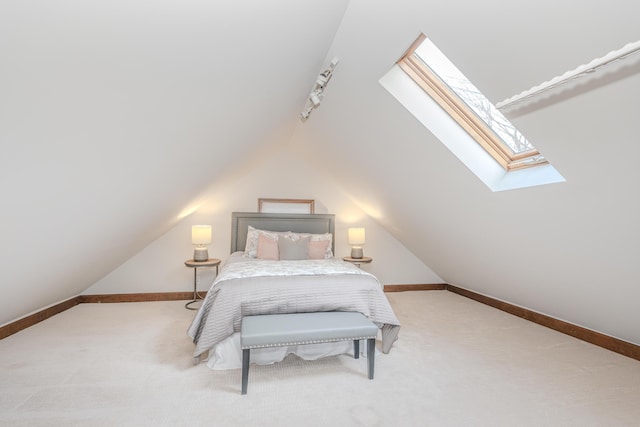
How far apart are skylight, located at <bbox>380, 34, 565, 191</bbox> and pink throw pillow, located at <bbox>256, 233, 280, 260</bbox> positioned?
235 cm

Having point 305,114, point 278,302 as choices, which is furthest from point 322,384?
point 305,114

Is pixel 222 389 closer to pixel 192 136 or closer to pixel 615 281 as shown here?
pixel 192 136

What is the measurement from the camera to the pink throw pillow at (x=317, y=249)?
12.9 feet

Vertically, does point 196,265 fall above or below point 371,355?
above

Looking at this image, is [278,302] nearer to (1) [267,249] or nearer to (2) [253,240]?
(1) [267,249]

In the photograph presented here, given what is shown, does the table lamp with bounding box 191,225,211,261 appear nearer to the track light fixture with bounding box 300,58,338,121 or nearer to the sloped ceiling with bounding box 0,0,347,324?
the sloped ceiling with bounding box 0,0,347,324

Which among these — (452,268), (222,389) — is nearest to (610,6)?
(222,389)

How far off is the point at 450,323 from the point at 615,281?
150 centimetres

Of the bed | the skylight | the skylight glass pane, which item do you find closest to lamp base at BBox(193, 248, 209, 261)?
the bed

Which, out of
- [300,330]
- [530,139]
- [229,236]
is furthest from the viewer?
[229,236]

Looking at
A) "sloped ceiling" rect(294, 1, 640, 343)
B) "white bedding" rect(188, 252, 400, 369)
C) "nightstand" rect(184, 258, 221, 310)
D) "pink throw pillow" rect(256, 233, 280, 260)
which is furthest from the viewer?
"pink throw pillow" rect(256, 233, 280, 260)

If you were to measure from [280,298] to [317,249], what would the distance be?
5.57ft

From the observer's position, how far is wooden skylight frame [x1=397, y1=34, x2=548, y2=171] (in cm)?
208

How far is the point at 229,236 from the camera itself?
14.1 ft
